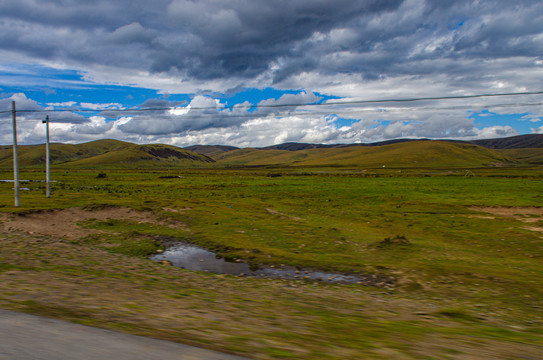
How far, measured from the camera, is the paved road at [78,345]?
14.6 feet

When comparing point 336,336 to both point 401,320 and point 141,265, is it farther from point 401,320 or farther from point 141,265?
point 141,265

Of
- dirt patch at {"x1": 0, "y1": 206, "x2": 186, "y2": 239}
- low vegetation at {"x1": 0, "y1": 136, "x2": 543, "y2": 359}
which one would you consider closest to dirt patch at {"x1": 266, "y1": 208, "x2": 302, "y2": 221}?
low vegetation at {"x1": 0, "y1": 136, "x2": 543, "y2": 359}

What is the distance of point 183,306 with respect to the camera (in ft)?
26.3

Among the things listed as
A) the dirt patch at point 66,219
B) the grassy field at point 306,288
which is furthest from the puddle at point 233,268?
the dirt patch at point 66,219

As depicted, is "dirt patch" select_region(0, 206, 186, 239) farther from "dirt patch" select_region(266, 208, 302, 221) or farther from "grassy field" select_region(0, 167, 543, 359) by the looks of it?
"dirt patch" select_region(266, 208, 302, 221)

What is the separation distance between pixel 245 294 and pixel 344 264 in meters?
7.37

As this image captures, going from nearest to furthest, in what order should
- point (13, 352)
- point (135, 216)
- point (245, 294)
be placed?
1. point (13, 352)
2. point (245, 294)
3. point (135, 216)

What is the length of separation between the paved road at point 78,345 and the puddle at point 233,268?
967cm

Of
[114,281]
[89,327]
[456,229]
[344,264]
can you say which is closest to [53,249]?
[114,281]

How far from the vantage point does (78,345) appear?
4.75 metres

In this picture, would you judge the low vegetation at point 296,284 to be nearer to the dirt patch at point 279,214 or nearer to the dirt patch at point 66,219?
the dirt patch at point 66,219

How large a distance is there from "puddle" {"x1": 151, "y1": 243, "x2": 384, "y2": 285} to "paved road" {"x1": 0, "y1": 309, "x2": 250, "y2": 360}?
967cm

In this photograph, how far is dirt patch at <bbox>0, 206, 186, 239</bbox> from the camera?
22484 mm

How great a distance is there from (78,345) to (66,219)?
25890 mm
